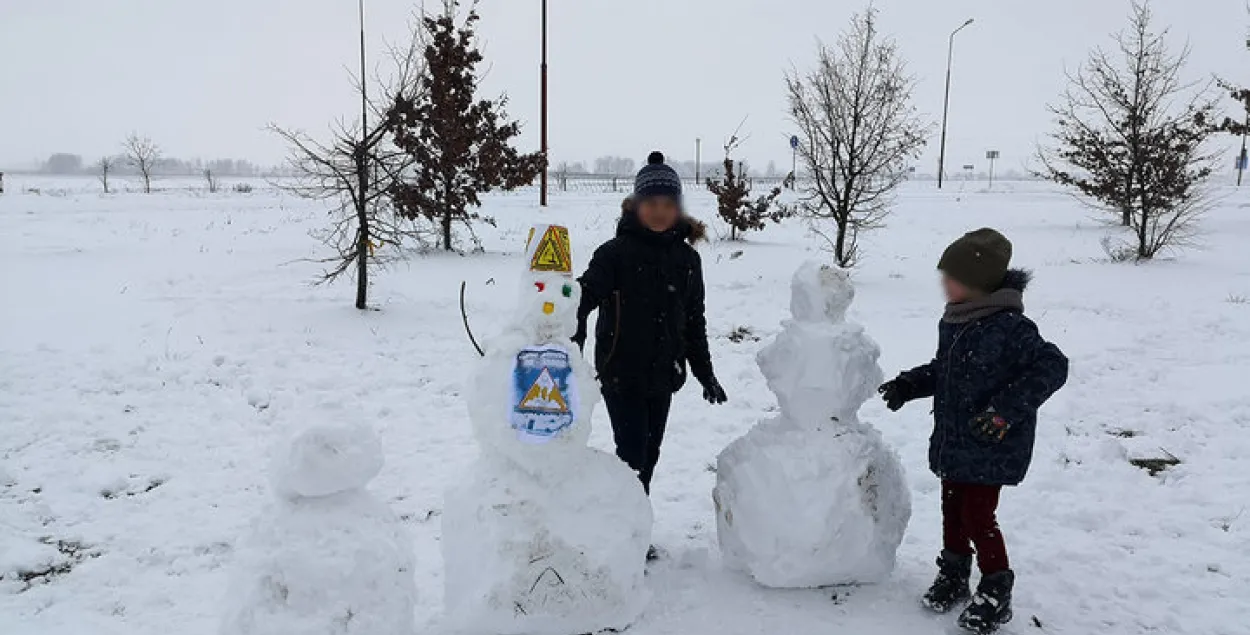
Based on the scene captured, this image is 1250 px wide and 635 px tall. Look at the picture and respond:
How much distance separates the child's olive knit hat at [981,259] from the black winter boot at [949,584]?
3.99ft

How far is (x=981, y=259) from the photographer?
3211 millimetres

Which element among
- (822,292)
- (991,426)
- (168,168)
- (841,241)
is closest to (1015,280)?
(991,426)

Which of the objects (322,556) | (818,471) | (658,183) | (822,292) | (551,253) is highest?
(658,183)

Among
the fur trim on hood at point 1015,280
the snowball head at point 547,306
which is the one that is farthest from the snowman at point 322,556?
the fur trim on hood at point 1015,280

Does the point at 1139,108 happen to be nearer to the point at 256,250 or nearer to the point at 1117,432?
the point at 1117,432

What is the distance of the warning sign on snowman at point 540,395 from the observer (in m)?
2.88

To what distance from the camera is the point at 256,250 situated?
15117 millimetres

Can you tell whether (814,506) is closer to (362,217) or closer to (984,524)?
(984,524)

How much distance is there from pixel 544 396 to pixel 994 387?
6.09 ft

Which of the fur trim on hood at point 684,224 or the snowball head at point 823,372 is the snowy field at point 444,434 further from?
the fur trim on hood at point 684,224

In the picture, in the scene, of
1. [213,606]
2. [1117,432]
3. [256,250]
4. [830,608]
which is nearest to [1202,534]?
[1117,432]

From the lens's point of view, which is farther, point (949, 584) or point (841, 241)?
point (841, 241)

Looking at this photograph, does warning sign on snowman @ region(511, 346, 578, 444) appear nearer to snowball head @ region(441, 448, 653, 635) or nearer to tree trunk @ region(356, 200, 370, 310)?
snowball head @ region(441, 448, 653, 635)

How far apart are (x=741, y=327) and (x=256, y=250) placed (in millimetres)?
10433
